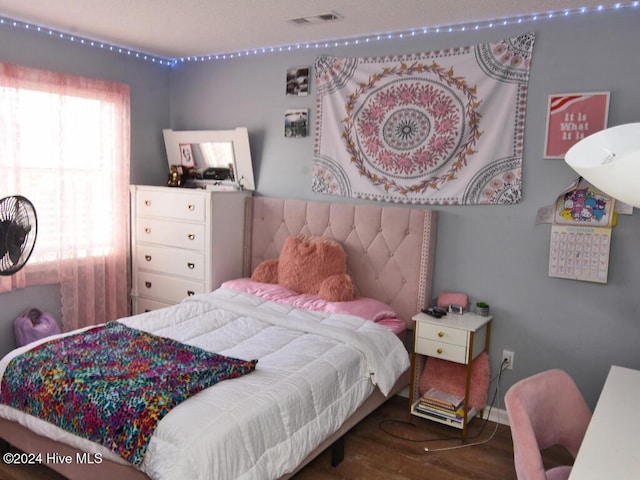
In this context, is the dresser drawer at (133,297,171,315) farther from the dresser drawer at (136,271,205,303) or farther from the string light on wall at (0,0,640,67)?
the string light on wall at (0,0,640,67)

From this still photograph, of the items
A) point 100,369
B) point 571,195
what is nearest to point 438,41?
point 571,195

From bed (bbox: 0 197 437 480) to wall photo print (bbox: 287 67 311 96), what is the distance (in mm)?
852

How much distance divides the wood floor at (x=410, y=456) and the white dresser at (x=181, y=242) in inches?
66.0

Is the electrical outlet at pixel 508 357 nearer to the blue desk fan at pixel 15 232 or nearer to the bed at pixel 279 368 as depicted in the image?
the bed at pixel 279 368

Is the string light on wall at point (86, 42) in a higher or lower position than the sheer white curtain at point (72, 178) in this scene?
higher

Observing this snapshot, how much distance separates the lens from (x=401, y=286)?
354cm

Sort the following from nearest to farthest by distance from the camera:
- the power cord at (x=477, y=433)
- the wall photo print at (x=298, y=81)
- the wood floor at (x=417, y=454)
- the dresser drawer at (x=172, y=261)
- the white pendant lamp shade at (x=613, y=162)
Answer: the white pendant lamp shade at (x=613, y=162) → the wood floor at (x=417, y=454) → the power cord at (x=477, y=433) → the wall photo print at (x=298, y=81) → the dresser drawer at (x=172, y=261)

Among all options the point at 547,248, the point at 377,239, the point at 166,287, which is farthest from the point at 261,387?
the point at 166,287

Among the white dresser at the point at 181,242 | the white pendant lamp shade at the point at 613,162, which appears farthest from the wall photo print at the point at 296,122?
the white pendant lamp shade at the point at 613,162

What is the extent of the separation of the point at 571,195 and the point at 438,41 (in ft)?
4.28

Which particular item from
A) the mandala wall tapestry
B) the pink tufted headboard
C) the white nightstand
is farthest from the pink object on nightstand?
the white nightstand

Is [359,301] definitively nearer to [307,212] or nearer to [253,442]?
[307,212]

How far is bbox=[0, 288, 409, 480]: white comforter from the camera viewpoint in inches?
76.9

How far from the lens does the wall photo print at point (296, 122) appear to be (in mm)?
3979
